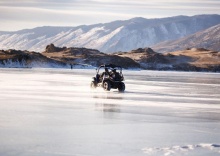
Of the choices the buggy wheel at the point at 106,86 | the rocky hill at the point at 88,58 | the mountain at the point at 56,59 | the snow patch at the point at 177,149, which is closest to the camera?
the snow patch at the point at 177,149

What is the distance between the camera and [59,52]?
610 feet

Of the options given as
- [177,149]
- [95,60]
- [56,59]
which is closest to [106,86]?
[177,149]

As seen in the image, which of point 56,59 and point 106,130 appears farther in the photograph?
point 56,59

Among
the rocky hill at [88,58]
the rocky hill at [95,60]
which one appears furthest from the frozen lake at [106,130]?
the rocky hill at [88,58]

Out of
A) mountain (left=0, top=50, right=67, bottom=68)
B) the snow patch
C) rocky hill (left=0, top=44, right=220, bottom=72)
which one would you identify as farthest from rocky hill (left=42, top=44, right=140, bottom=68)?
the snow patch

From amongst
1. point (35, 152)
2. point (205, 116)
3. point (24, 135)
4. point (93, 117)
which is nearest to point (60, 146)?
point (35, 152)

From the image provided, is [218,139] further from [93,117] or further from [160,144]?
[93,117]

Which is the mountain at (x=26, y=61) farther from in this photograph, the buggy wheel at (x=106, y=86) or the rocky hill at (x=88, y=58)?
the buggy wheel at (x=106, y=86)

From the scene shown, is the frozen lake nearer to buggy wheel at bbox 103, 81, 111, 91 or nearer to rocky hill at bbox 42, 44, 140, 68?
buggy wheel at bbox 103, 81, 111, 91

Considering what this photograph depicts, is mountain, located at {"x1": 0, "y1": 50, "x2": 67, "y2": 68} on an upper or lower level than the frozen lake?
upper

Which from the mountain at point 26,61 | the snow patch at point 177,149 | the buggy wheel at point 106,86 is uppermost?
the mountain at point 26,61

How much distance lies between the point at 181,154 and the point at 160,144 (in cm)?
135

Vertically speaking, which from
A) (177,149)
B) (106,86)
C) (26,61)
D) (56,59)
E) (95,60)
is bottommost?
(177,149)

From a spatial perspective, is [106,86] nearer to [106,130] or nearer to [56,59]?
[106,130]
